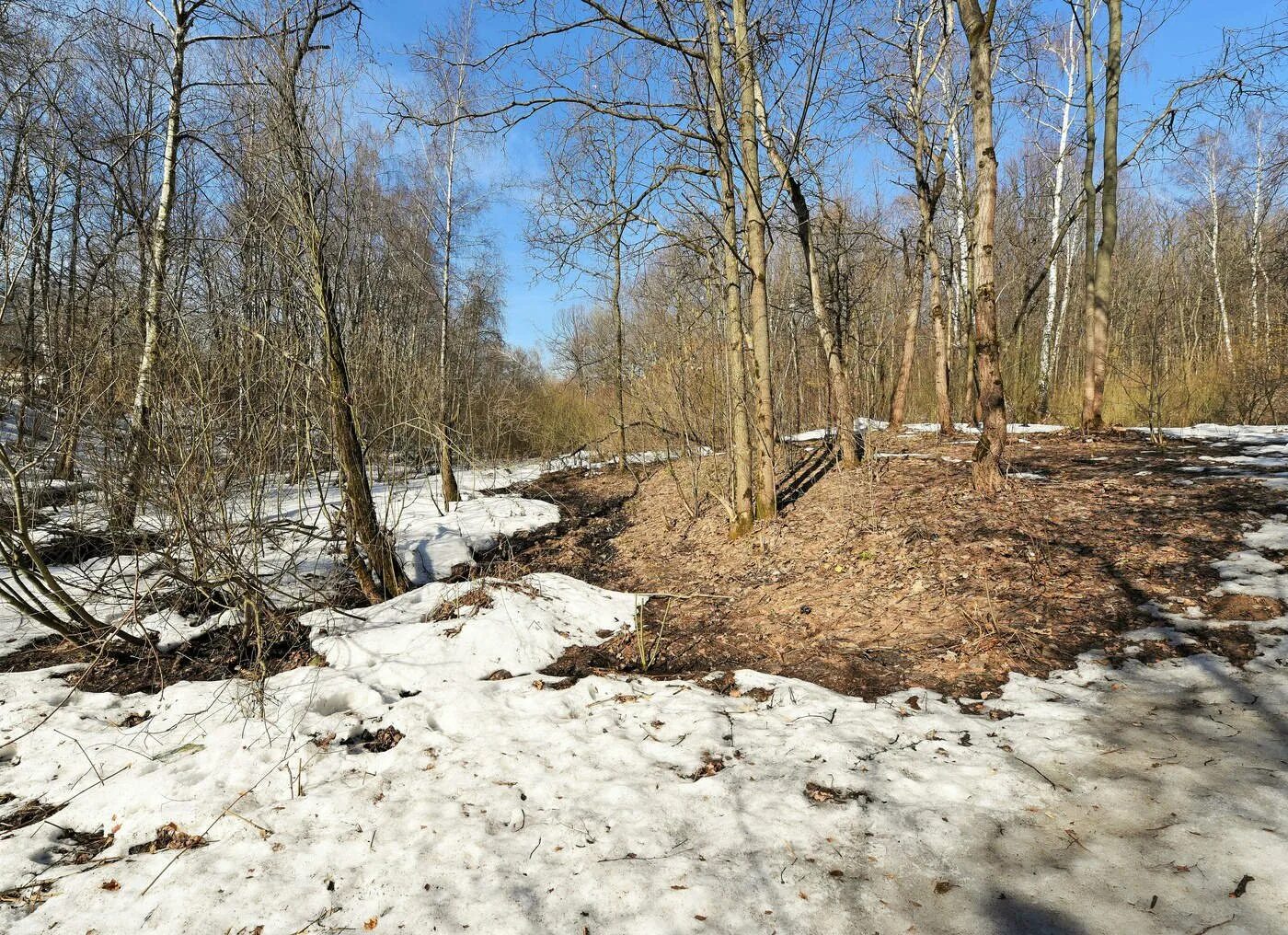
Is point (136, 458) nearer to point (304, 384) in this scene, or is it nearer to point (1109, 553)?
point (304, 384)

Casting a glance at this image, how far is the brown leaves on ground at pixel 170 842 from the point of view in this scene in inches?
96.4

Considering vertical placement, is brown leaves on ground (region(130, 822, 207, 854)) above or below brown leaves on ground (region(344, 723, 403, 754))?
Result: below

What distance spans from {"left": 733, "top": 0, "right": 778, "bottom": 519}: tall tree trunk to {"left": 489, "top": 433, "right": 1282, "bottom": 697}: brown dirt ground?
74cm

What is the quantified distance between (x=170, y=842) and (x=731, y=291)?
17.7 ft

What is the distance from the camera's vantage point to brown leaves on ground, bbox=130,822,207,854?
2.45m

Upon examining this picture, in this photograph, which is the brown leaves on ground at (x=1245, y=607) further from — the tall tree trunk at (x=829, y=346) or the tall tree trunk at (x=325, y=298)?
the tall tree trunk at (x=325, y=298)

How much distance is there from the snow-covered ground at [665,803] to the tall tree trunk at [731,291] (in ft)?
9.22

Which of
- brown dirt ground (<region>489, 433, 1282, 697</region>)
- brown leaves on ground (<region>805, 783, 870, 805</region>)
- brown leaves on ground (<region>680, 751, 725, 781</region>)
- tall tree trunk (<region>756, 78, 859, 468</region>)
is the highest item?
tall tree trunk (<region>756, 78, 859, 468</region>)

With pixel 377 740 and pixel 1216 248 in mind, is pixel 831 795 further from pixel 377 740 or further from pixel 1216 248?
pixel 1216 248

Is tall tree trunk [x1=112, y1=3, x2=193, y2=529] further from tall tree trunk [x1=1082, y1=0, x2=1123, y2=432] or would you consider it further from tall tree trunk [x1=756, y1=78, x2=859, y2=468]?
tall tree trunk [x1=1082, y1=0, x2=1123, y2=432]

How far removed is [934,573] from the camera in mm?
4516

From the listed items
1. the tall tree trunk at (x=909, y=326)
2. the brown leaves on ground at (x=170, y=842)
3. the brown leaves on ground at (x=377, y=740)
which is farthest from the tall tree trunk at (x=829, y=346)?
the brown leaves on ground at (x=170, y=842)

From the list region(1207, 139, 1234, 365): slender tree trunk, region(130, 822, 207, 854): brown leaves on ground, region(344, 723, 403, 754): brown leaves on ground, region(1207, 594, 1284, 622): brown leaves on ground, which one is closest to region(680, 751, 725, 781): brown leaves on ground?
region(344, 723, 403, 754): brown leaves on ground

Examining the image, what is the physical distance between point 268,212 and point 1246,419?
16.9m
